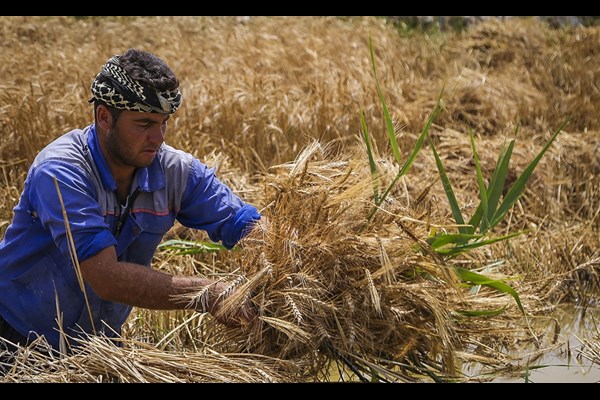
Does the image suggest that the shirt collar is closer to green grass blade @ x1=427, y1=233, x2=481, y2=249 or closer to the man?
the man

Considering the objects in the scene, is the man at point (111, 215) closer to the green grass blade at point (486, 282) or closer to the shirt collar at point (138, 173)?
the shirt collar at point (138, 173)

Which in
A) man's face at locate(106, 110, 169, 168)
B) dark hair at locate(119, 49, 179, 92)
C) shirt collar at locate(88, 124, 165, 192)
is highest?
dark hair at locate(119, 49, 179, 92)

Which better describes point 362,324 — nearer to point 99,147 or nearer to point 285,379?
point 285,379

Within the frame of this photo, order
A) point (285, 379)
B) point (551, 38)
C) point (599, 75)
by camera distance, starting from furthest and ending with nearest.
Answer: point (551, 38) → point (599, 75) → point (285, 379)

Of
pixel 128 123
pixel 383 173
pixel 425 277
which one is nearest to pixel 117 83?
pixel 128 123

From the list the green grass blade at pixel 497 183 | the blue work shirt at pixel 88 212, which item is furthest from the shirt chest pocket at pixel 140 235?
the green grass blade at pixel 497 183

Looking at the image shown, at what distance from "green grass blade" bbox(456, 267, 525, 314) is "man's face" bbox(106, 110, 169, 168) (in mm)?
1114

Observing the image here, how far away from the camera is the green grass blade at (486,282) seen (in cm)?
337

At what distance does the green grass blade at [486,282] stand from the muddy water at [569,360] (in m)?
0.37

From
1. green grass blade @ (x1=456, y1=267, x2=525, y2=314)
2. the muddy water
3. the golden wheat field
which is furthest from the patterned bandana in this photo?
the muddy water

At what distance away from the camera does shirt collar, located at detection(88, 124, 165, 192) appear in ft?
11.3

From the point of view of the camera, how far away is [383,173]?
3.56 meters

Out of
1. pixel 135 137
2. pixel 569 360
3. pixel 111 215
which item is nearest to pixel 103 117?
pixel 135 137

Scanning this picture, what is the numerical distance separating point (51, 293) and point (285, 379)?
2.88 ft
